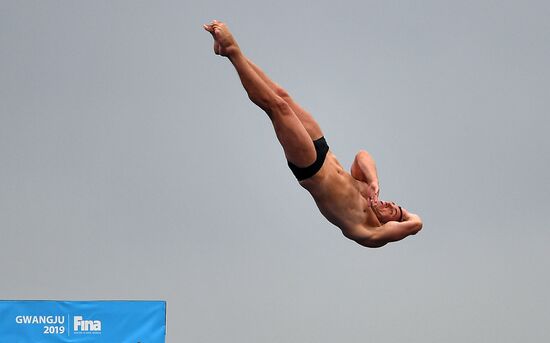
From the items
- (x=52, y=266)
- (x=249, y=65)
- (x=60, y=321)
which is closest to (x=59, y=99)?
(x=52, y=266)

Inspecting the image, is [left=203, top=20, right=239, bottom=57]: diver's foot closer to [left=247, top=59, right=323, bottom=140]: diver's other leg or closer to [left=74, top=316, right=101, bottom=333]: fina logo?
[left=247, top=59, right=323, bottom=140]: diver's other leg

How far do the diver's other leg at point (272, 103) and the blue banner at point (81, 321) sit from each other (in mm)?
3052

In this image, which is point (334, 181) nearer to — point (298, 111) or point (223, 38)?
point (298, 111)

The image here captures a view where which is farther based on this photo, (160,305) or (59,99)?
(59,99)

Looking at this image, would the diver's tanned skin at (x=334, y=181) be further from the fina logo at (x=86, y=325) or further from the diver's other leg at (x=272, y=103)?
the fina logo at (x=86, y=325)

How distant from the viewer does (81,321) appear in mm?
9438

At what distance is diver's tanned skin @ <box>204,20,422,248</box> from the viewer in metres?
7.20

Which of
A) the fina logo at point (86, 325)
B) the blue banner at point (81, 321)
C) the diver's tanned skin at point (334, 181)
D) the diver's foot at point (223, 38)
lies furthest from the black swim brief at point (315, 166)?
the fina logo at point (86, 325)

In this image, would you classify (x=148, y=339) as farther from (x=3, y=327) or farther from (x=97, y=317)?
(x=3, y=327)

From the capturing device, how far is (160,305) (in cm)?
964

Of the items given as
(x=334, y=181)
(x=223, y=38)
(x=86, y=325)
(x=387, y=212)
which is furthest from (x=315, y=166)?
(x=86, y=325)

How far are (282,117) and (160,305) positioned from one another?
3.31m

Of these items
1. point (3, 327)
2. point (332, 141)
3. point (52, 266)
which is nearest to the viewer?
point (3, 327)

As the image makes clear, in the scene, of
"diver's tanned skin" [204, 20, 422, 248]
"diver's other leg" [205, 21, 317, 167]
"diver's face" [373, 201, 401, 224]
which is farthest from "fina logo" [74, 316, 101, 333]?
"diver's face" [373, 201, 401, 224]
